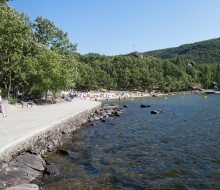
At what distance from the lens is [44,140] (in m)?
21.3

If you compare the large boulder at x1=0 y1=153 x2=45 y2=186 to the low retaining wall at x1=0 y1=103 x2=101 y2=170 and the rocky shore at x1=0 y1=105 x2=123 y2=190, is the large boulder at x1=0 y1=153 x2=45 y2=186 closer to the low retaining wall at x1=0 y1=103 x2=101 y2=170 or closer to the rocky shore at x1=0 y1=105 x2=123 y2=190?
the rocky shore at x1=0 y1=105 x2=123 y2=190

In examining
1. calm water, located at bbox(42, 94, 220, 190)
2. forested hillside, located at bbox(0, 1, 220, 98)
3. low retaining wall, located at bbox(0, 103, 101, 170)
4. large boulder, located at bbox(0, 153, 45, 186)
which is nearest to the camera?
large boulder, located at bbox(0, 153, 45, 186)

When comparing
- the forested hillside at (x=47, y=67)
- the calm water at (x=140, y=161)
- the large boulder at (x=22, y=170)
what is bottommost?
the calm water at (x=140, y=161)

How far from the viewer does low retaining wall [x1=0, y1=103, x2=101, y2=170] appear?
15539 millimetres

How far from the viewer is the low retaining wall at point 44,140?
1554 centimetres

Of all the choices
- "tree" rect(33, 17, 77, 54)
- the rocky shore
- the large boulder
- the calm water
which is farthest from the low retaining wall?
"tree" rect(33, 17, 77, 54)

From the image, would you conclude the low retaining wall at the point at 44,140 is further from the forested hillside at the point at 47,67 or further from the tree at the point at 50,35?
the tree at the point at 50,35

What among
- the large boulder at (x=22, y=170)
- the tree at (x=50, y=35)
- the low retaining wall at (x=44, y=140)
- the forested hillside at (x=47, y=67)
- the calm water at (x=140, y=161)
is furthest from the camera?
the tree at (x=50, y=35)

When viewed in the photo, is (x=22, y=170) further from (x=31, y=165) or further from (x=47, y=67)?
(x=47, y=67)

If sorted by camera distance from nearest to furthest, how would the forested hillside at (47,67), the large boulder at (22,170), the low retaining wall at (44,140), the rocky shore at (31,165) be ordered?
the rocky shore at (31,165) < the large boulder at (22,170) < the low retaining wall at (44,140) < the forested hillside at (47,67)

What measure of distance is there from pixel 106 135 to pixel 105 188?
15.7 metres

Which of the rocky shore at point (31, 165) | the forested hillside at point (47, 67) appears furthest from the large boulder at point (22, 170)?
the forested hillside at point (47, 67)

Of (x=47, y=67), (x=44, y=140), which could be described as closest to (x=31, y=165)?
(x=44, y=140)

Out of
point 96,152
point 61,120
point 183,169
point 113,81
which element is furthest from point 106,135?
point 113,81
